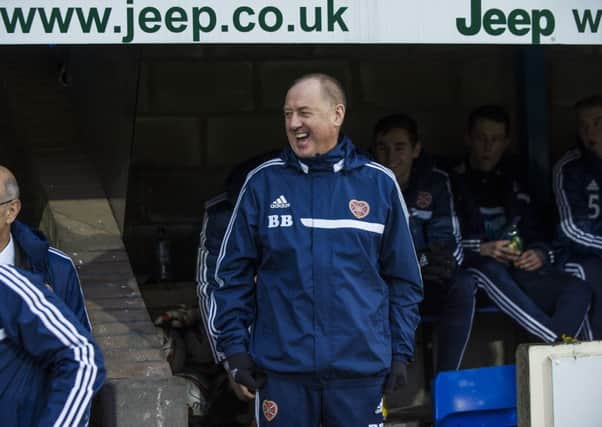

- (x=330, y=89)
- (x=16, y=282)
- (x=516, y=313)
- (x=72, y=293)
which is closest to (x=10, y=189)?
(x=72, y=293)

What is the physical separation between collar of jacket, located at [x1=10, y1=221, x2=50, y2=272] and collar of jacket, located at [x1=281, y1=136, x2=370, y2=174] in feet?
3.10

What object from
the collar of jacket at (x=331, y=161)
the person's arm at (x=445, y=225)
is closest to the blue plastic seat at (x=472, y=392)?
the person's arm at (x=445, y=225)

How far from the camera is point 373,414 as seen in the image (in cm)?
437

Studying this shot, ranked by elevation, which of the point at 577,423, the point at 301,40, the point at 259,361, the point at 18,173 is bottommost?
the point at 577,423

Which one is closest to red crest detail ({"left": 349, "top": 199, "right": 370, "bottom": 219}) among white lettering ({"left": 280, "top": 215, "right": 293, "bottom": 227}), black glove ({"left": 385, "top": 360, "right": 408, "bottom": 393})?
white lettering ({"left": 280, "top": 215, "right": 293, "bottom": 227})

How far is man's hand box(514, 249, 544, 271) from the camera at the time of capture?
6.37 meters

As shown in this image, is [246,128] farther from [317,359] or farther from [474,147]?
[317,359]

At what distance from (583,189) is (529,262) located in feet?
1.75

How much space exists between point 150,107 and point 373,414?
10.9 ft

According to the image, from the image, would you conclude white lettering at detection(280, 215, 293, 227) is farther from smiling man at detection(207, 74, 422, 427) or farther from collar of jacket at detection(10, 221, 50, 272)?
collar of jacket at detection(10, 221, 50, 272)

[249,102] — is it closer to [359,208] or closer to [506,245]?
[506,245]

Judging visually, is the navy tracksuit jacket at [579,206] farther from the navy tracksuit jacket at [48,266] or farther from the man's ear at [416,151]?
the navy tracksuit jacket at [48,266]

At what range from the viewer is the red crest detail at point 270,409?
433cm

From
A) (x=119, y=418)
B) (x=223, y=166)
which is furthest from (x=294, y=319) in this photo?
(x=223, y=166)
